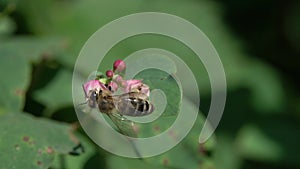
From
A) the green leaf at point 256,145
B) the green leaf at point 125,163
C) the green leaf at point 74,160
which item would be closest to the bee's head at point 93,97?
the green leaf at point 74,160

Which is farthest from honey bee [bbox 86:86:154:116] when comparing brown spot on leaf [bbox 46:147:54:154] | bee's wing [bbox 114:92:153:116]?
brown spot on leaf [bbox 46:147:54:154]

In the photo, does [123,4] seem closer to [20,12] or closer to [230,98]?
[20,12]

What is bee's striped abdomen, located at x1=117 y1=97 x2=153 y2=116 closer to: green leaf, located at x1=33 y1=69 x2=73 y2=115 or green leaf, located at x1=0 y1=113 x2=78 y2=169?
green leaf, located at x1=0 y1=113 x2=78 y2=169

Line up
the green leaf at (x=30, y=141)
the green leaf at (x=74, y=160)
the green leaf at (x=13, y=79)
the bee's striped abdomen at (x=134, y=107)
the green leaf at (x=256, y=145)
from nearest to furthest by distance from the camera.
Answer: the bee's striped abdomen at (x=134, y=107), the green leaf at (x=30, y=141), the green leaf at (x=74, y=160), the green leaf at (x=13, y=79), the green leaf at (x=256, y=145)

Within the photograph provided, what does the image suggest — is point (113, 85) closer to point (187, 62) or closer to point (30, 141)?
point (30, 141)

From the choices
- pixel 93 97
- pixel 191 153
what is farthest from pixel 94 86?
pixel 191 153

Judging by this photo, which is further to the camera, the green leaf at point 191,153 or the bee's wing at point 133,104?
the green leaf at point 191,153

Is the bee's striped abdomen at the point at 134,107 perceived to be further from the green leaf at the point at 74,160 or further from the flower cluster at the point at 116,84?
the green leaf at the point at 74,160
